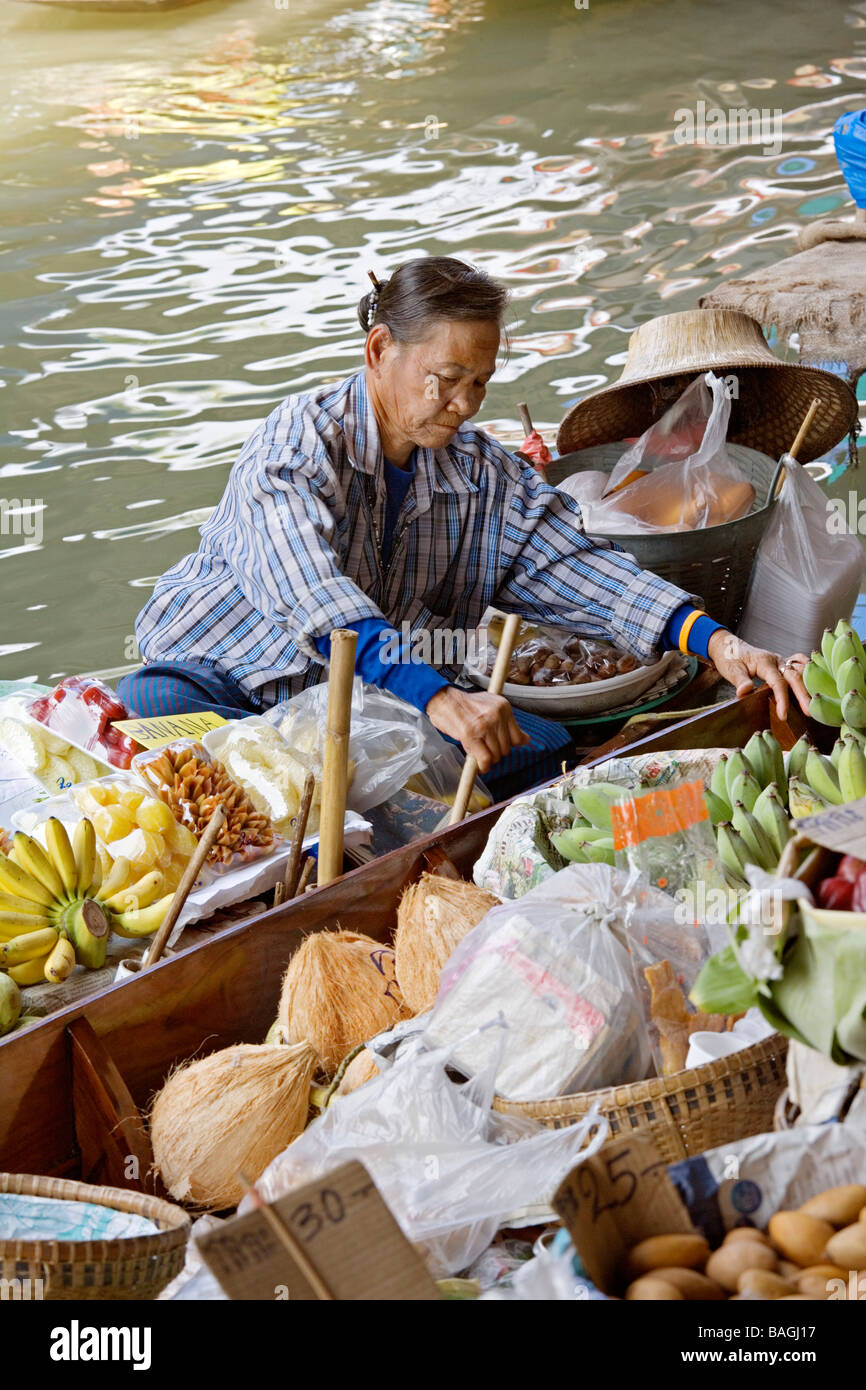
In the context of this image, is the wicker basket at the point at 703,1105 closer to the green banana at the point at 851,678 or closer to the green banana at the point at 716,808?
the green banana at the point at 716,808

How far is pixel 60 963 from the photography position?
1.93 m

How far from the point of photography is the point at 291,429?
2.68m

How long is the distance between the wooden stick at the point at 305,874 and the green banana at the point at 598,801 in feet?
1.50

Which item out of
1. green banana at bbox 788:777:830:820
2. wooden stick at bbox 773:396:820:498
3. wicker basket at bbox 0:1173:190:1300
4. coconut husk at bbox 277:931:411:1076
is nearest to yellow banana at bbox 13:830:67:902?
coconut husk at bbox 277:931:411:1076

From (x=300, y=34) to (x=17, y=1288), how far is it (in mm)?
12010

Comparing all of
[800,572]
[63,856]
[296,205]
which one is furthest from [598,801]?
[296,205]

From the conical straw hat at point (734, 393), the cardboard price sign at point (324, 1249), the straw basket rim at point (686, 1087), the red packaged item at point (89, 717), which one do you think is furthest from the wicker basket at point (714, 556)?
the cardboard price sign at point (324, 1249)

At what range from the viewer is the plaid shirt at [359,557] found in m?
2.57

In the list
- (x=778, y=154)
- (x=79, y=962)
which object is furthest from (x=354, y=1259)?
(x=778, y=154)

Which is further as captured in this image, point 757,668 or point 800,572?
point 800,572

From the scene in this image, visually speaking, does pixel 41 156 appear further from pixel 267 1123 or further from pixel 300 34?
pixel 267 1123

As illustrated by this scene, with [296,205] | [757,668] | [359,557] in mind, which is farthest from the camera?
[296,205]

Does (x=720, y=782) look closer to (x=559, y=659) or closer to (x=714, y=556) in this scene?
(x=559, y=659)

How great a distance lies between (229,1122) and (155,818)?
0.69 metres
